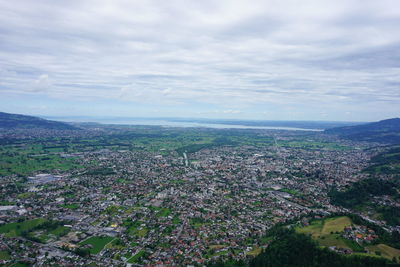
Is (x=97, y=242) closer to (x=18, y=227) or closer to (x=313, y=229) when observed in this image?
(x=18, y=227)

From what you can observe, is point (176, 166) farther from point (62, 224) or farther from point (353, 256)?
point (353, 256)

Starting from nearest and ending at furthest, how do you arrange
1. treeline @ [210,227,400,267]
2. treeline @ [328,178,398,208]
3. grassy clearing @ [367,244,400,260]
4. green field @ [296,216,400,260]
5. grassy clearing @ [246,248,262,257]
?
treeline @ [210,227,400,267] < grassy clearing @ [367,244,400,260] < green field @ [296,216,400,260] < grassy clearing @ [246,248,262,257] < treeline @ [328,178,398,208]

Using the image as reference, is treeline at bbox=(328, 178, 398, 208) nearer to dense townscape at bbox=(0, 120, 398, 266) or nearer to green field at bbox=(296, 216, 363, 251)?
dense townscape at bbox=(0, 120, 398, 266)

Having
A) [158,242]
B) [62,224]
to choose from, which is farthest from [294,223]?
[62,224]

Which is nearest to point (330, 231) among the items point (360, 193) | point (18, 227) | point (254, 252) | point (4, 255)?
point (254, 252)

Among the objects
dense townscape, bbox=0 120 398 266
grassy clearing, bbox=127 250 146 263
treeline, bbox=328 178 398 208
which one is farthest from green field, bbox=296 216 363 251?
grassy clearing, bbox=127 250 146 263

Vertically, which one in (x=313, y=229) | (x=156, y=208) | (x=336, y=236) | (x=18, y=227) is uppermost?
(x=336, y=236)
